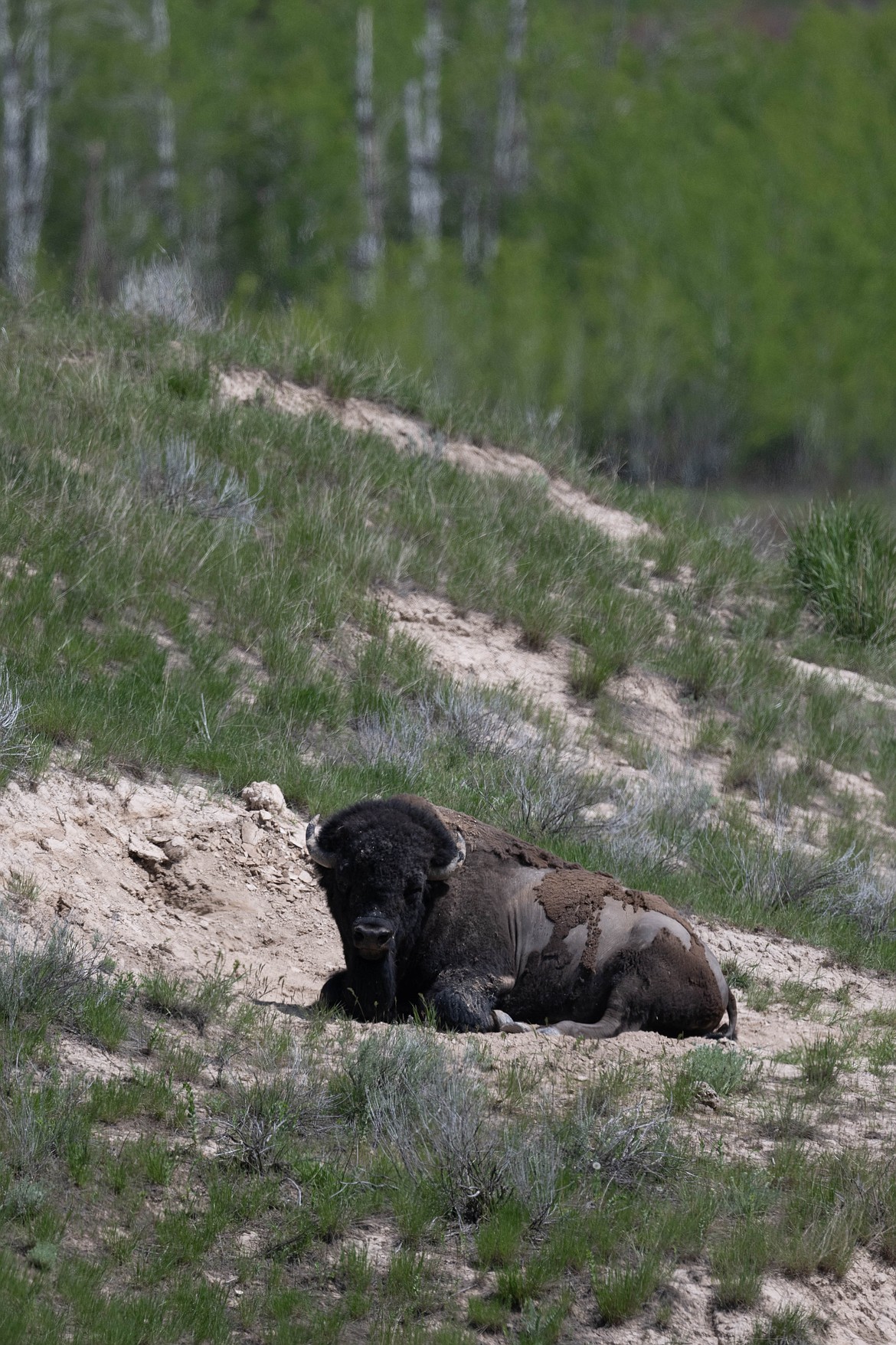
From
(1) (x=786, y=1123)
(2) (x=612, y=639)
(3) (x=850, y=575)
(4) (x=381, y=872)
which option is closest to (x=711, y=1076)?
(1) (x=786, y=1123)

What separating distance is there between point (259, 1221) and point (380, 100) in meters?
45.6

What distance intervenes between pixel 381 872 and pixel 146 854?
77.9 inches

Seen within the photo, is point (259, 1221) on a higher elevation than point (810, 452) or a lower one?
higher

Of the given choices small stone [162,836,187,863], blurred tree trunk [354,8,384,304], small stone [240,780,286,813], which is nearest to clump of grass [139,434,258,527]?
small stone [240,780,286,813]

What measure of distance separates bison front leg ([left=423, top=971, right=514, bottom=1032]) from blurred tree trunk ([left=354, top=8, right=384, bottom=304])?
36.4m

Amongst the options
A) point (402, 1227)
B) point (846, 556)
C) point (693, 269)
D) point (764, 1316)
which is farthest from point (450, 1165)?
point (693, 269)

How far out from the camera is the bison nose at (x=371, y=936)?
6.43 m

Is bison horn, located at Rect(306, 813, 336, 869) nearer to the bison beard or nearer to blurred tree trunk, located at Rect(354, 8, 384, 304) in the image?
the bison beard

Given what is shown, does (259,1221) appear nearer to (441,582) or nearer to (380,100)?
(441,582)

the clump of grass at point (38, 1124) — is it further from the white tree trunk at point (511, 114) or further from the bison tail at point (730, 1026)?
the white tree trunk at point (511, 114)

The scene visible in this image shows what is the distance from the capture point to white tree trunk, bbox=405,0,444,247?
44.0 meters

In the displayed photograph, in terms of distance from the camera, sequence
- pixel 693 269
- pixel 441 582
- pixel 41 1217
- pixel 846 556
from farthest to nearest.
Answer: pixel 693 269
pixel 846 556
pixel 441 582
pixel 41 1217

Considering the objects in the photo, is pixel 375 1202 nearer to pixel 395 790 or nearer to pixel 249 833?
pixel 249 833

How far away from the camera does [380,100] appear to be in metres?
46.5
